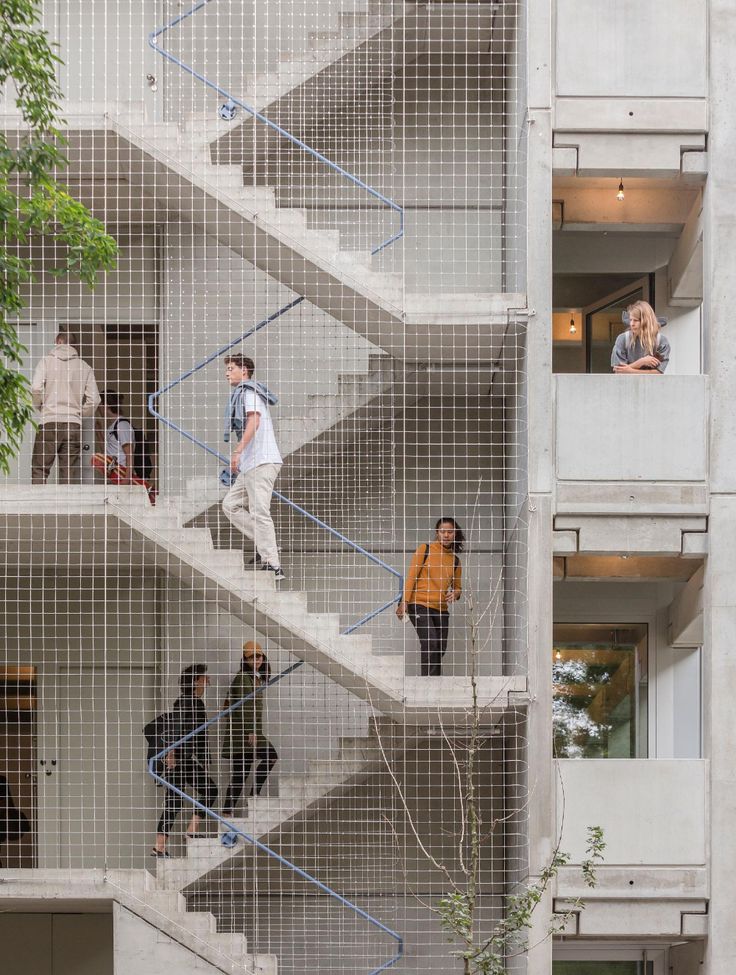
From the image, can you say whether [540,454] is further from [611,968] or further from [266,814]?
[611,968]

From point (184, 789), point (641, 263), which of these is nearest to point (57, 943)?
point (184, 789)

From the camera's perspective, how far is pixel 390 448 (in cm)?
1379

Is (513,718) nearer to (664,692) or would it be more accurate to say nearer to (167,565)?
(664,692)

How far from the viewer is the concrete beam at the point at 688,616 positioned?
12688 millimetres

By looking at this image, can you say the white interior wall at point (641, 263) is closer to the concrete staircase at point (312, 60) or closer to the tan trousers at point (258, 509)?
the concrete staircase at point (312, 60)

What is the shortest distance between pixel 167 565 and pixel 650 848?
501 cm

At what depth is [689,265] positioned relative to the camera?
13.5m

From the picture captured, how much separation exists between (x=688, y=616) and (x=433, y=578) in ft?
8.75

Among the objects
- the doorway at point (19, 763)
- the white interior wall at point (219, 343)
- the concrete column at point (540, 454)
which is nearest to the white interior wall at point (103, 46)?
the white interior wall at point (219, 343)

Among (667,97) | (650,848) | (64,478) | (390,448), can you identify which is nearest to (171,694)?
(64,478)

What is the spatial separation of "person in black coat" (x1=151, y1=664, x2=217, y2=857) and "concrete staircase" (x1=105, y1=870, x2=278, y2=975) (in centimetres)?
53

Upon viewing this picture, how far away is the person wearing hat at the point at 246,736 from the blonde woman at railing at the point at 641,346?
4.35 metres

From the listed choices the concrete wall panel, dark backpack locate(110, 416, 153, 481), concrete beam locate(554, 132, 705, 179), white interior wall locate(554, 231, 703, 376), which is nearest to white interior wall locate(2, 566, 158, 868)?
dark backpack locate(110, 416, 153, 481)

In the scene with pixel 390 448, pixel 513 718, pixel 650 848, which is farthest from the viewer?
pixel 390 448
